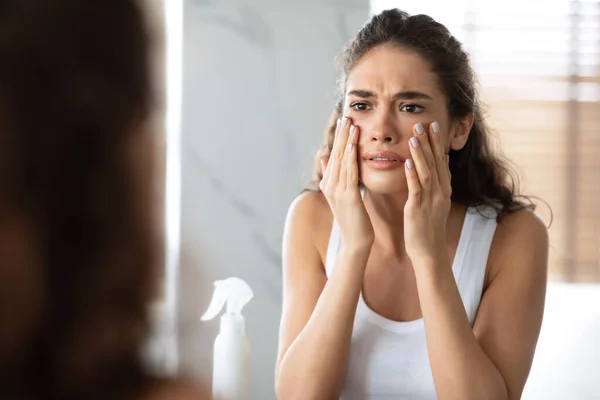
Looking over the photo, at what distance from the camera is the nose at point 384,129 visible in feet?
3.53

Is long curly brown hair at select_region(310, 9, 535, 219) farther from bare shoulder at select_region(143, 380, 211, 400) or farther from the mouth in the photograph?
bare shoulder at select_region(143, 380, 211, 400)

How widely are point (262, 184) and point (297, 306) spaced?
548 mm

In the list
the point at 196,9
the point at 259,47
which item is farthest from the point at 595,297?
the point at 196,9

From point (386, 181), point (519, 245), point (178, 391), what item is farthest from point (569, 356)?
point (178, 391)

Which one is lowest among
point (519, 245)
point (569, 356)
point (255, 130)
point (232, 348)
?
point (569, 356)

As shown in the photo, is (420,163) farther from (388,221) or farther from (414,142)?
(388,221)

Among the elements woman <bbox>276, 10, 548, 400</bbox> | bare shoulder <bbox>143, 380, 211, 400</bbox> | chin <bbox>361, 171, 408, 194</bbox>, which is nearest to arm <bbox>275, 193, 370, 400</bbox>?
woman <bbox>276, 10, 548, 400</bbox>

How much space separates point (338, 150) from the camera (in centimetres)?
111

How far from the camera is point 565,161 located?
194 cm

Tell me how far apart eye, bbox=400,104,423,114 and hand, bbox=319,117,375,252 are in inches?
3.3

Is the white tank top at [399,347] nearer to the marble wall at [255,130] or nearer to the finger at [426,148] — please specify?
the finger at [426,148]

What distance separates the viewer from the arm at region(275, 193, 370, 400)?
1.02 m

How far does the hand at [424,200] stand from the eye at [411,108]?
36 mm

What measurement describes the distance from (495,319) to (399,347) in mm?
159
